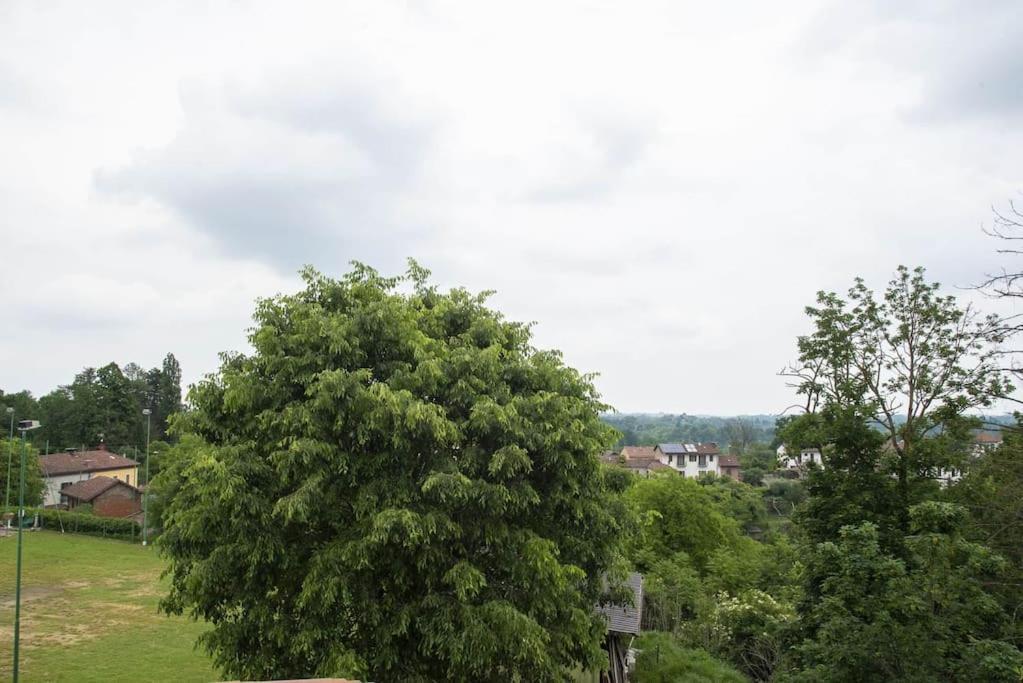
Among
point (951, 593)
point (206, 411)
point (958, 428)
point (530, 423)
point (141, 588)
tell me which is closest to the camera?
point (951, 593)

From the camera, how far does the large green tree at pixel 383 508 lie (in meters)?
9.15

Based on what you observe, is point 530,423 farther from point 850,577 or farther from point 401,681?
point 850,577

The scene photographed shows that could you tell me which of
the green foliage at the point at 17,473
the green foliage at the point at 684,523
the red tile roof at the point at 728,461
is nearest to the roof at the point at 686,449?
the red tile roof at the point at 728,461

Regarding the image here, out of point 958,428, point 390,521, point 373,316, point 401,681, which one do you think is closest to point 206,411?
A: point 373,316

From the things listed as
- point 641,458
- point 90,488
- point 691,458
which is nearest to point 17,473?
point 90,488

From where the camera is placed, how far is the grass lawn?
20141mm

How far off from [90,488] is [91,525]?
7.22 metres

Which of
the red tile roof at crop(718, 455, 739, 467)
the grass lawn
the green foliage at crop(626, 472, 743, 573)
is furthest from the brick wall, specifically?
the red tile roof at crop(718, 455, 739, 467)

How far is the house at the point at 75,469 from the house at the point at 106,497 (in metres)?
1.42

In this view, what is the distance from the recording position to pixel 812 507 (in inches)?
603

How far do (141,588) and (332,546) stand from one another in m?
29.8

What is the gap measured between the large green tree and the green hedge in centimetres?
4317

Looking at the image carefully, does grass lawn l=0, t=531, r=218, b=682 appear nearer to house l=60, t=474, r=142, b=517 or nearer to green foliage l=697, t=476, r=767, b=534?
house l=60, t=474, r=142, b=517

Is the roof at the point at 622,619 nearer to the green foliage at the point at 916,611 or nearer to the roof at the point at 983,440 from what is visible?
the green foliage at the point at 916,611
